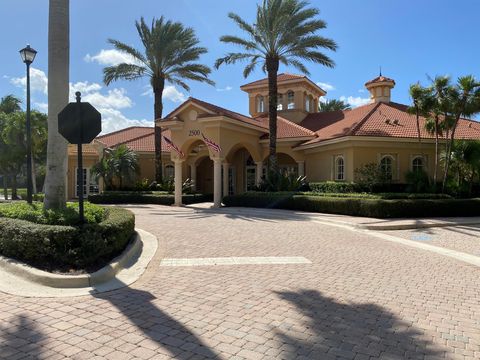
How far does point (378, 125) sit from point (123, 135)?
71.4ft

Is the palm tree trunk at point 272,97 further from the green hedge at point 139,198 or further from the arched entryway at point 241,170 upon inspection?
the arched entryway at point 241,170

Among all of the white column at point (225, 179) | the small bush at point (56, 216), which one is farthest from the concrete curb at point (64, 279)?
the white column at point (225, 179)

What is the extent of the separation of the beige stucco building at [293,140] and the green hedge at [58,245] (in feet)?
49.9

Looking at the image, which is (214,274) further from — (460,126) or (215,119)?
(460,126)

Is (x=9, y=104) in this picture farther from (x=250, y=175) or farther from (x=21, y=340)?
(x=21, y=340)

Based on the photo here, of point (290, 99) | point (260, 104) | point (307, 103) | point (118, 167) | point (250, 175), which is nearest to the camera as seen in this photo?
point (118, 167)

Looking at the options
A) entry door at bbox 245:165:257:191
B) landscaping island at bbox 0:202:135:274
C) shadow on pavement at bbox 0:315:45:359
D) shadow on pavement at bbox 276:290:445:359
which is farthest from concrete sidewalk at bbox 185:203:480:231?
shadow on pavement at bbox 0:315:45:359

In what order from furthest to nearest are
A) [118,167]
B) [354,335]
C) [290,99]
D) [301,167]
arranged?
1. [290,99]
2. [118,167]
3. [301,167]
4. [354,335]

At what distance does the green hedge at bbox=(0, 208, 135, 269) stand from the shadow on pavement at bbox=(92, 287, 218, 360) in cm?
115

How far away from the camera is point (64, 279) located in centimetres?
609

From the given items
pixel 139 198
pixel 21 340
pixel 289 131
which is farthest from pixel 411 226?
pixel 139 198

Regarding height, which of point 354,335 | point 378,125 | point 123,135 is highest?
point 123,135

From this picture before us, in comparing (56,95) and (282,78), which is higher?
(282,78)

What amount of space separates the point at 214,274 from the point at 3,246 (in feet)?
12.8
